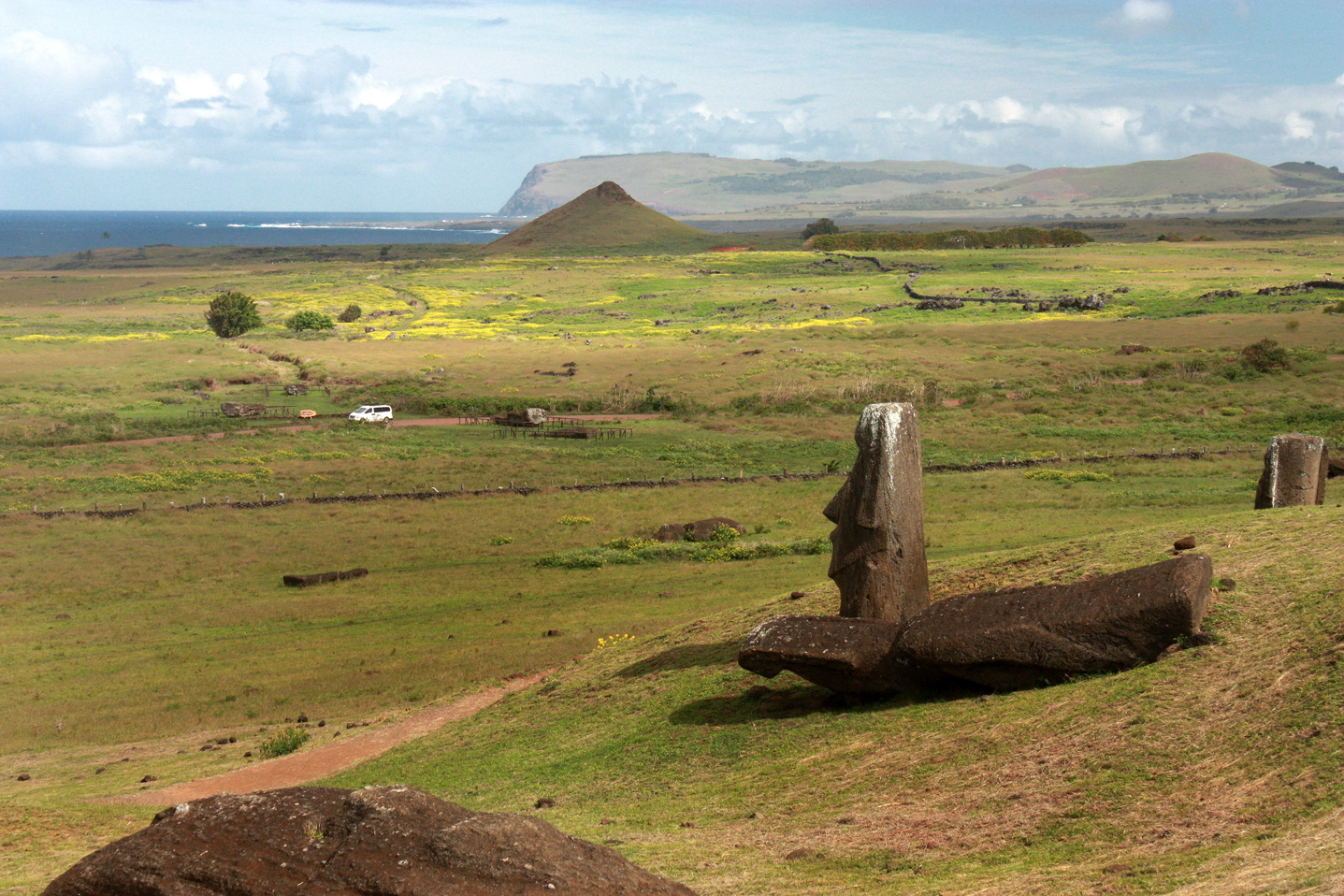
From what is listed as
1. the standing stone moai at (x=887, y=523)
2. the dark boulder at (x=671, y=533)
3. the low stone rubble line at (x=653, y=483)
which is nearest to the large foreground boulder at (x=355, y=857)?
the standing stone moai at (x=887, y=523)

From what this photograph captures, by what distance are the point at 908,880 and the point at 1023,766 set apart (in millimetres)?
2446

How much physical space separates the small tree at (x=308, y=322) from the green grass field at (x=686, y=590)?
14141 mm

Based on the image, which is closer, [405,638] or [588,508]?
[405,638]

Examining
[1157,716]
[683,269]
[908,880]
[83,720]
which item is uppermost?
[683,269]

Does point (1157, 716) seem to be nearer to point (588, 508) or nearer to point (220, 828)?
point (220, 828)

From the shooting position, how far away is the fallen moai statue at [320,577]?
3183 centimetres

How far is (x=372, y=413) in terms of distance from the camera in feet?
206

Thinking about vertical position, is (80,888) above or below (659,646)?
above

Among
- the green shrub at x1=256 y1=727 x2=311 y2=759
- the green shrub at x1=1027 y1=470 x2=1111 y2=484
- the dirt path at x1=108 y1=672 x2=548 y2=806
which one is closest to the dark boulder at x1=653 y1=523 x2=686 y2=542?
the dirt path at x1=108 y1=672 x2=548 y2=806

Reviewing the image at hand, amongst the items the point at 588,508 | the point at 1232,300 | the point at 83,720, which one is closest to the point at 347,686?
the point at 83,720

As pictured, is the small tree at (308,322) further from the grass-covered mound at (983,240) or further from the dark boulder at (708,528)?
the grass-covered mound at (983,240)

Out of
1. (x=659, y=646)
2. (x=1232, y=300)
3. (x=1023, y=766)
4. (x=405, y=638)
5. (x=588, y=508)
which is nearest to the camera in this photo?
(x=1023, y=766)

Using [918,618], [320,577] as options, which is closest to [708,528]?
[320,577]

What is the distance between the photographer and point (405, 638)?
26.1 metres
